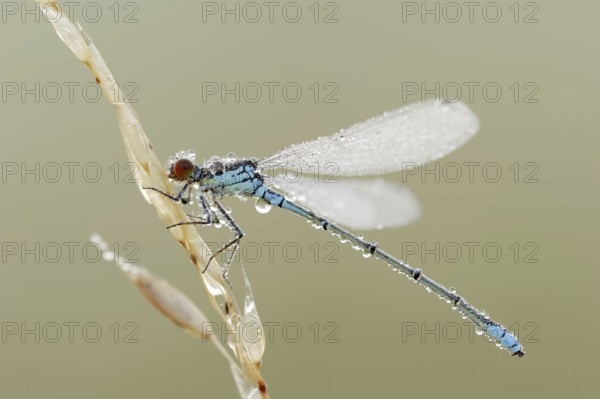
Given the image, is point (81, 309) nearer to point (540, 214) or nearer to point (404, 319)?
Answer: point (404, 319)

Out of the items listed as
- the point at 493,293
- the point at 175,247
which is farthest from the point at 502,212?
the point at 175,247

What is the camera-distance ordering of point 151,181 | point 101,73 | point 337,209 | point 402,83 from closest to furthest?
point 101,73, point 151,181, point 337,209, point 402,83
